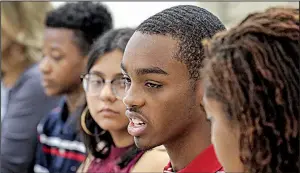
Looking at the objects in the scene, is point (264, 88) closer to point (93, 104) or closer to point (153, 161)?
point (153, 161)

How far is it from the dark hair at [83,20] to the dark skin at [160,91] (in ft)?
4.72

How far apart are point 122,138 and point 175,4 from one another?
1474 millimetres

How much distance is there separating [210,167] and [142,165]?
513 mm

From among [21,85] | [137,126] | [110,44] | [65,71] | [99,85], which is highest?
[137,126]

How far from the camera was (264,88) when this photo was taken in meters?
0.97

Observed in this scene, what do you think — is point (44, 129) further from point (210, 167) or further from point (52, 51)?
point (210, 167)

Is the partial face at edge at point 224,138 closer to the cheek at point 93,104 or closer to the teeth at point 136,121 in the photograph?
the teeth at point 136,121

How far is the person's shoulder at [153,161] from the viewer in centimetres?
173

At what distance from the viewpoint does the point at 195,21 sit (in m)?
1.36

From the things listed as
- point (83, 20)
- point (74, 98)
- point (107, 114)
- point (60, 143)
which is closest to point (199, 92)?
point (107, 114)

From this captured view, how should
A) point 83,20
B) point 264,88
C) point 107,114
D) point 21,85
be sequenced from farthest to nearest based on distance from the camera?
point 21,85 → point 83,20 → point 107,114 → point 264,88

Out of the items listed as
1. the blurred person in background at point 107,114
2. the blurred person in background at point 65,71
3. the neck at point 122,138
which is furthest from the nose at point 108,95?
the blurred person in background at point 65,71

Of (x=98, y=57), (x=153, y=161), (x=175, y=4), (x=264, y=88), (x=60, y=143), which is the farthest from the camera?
(x=175, y=4)

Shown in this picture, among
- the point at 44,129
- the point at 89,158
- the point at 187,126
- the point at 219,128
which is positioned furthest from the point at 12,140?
the point at 219,128
